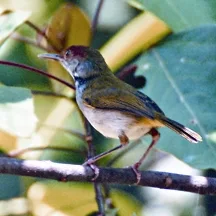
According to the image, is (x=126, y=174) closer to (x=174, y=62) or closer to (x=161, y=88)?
(x=161, y=88)

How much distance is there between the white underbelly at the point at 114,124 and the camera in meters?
2.85

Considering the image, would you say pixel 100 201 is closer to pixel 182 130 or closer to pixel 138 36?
pixel 182 130

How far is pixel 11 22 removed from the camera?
2762 millimetres

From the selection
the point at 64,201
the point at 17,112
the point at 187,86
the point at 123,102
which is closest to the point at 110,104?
the point at 123,102

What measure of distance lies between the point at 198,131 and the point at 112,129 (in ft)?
1.21

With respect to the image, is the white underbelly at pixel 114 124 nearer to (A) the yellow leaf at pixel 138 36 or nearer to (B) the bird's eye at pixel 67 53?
(B) the bird's eye at pixel 67 53

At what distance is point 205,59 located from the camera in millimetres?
3061

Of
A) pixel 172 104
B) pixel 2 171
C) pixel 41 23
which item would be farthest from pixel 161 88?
pixel 2 171

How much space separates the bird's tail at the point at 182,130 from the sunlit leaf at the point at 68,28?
64 cm

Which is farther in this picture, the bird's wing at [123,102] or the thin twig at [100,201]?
the bird's wing at [123,102]

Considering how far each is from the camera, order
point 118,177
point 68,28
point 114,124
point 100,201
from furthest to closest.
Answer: point 68,28 → point 114,124 → point 100,201 → point 118,177

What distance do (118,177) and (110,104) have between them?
0.77 meters

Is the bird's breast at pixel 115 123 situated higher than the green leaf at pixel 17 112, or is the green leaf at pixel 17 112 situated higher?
the green leaf at pixel 17 112

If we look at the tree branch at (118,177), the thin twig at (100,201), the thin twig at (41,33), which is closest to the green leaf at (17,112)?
the tree branch at (118,177)
